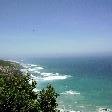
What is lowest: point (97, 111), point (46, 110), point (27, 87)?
point (97, 111)

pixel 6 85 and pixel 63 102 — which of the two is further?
pixel 63 102

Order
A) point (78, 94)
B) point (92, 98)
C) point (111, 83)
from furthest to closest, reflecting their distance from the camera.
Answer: point (111, 83) < point (78, 94) < point (92, 98)

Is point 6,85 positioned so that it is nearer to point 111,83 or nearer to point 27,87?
point 27,87

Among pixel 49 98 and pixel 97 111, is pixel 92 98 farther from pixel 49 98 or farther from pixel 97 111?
pixel 49 98

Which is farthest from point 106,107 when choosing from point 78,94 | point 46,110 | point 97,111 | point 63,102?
point 46,110

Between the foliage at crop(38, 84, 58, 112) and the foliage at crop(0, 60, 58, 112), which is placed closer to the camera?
the foliage at crop(0, 60, 58, 112)

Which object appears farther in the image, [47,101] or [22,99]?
[47,101]

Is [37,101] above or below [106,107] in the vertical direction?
above

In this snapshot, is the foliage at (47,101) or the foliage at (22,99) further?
the foliage at (47,101)

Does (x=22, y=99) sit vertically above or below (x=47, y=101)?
above

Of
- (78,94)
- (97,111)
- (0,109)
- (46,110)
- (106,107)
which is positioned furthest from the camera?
(78,94)
